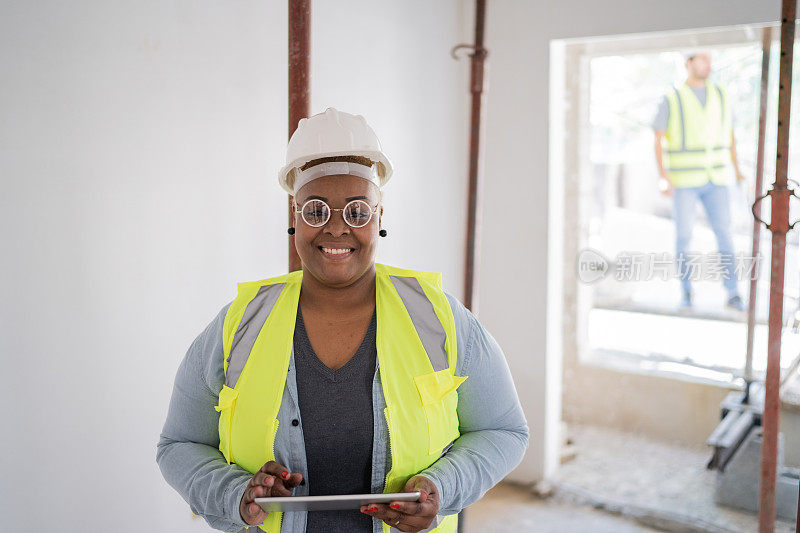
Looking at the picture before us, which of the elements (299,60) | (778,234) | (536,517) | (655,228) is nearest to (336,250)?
(299,60)

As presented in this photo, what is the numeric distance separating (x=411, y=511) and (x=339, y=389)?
0.27 meters

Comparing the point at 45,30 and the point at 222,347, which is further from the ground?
the point at 45,30

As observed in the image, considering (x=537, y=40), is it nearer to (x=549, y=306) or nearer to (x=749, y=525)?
(x=549, y=306)

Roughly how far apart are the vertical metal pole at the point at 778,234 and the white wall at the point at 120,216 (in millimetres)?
1458

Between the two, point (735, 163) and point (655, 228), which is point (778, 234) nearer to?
point (735, 163)

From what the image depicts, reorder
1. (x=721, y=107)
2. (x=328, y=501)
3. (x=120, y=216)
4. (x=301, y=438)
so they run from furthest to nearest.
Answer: (x=721, y=107), (x=120, y=216), (x=301, y=438), (x=328, y=501)

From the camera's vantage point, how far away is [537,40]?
3293 mm

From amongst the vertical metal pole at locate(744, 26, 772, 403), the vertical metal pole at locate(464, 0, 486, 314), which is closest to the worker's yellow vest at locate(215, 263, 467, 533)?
the vertical metal pole at locate(464, 0, 486, 314)

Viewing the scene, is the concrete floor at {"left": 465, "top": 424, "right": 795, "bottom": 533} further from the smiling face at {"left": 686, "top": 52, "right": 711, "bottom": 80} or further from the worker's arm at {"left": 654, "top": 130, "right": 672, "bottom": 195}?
the smiling face at {"left": 686, "top": 52, "right": 711, "bottom": 80}

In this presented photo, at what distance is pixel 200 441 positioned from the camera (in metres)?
1.52

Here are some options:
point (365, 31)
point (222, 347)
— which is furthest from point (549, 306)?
point (222, 347)

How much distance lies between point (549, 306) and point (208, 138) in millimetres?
1926

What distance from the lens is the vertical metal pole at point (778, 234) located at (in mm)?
2186

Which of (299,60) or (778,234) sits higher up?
(299,60)
